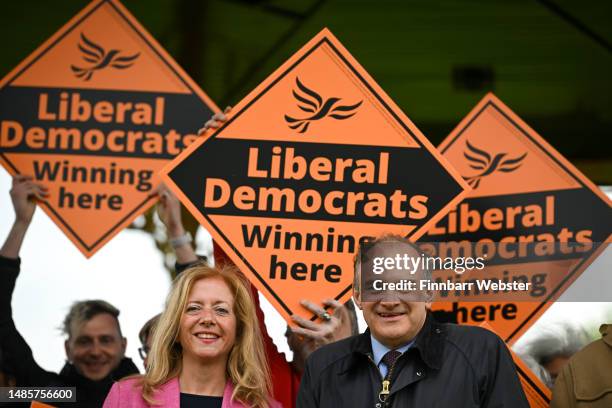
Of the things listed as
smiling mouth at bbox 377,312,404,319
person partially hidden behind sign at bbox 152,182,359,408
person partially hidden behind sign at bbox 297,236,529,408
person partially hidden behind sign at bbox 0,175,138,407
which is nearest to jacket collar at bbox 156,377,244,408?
person partially hidden behind sign at bbox 297,236,529,408

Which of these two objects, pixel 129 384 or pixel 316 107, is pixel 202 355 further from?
pixel 316 107

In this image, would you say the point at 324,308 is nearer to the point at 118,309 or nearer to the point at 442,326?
the point at 442,326

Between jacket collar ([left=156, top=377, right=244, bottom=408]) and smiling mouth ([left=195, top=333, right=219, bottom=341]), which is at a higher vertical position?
smiling mouth ([left=195, top=333, right=219, bottom=341])

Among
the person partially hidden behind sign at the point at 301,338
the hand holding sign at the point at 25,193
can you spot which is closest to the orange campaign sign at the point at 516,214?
the person partially hidden behind sign at the point at 301,338

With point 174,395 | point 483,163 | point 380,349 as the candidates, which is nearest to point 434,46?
point 483,163

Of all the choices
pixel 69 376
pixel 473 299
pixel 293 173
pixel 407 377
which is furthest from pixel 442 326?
pixel 69 376

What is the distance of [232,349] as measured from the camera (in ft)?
11.9

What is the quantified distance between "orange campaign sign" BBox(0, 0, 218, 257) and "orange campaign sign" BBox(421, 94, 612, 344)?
1283mm

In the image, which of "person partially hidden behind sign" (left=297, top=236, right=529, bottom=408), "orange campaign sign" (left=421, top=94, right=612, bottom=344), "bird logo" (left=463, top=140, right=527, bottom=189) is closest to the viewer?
"person partially hidden behind sign" (left=297, top=236, right=529, bottom=408)

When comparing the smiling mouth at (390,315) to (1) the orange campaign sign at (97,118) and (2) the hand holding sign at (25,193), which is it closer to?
(1) the orange campaign sign at (97,118)

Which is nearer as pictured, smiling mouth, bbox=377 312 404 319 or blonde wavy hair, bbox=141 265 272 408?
smiling mouth, bbox=377 312 404 319

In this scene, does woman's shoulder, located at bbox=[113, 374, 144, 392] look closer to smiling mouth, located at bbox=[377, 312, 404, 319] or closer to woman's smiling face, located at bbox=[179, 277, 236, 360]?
woman's smiling face, located at bbox=[179, 277, 236, 360]

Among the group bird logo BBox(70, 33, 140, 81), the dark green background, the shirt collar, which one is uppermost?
the dark green background

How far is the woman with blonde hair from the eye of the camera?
3471 mm
